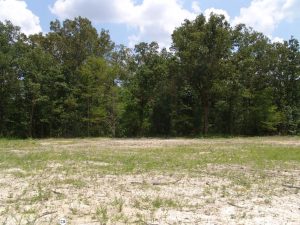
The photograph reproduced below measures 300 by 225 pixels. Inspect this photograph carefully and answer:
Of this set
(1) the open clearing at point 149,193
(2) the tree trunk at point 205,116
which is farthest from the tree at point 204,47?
(1) the open clearing at point 149,193

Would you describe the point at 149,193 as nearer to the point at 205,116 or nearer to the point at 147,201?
the point at 147,201

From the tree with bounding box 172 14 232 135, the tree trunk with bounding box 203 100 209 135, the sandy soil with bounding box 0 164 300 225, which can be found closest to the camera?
the sandy soil with bounding box 0 164 300 225

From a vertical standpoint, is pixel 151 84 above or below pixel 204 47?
below

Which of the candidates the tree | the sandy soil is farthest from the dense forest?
the sandy soil

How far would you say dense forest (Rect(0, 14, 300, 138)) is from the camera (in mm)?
41562

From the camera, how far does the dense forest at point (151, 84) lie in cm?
4156

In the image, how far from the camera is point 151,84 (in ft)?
153

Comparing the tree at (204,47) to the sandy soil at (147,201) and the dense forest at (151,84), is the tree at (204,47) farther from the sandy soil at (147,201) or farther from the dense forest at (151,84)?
the sandy soil at (147,201)

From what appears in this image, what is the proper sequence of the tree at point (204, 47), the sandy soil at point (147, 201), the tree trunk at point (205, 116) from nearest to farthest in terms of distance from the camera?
the sandy soil at point (147, 201)
the tree at point (204, 47)
the tree trunk at point (205, 116)

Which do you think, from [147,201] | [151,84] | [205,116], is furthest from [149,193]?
[151,84]

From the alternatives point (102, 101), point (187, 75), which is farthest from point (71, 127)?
point (187, 75)

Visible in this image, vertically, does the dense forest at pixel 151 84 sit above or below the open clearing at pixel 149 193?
above

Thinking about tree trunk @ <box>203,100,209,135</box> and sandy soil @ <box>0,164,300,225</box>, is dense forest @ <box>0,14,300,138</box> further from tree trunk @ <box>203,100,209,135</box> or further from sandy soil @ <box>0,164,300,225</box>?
sandy soil @ <box>0,164,300,225</box>

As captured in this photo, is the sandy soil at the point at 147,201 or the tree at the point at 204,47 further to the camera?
the tree at the point at 204,47
